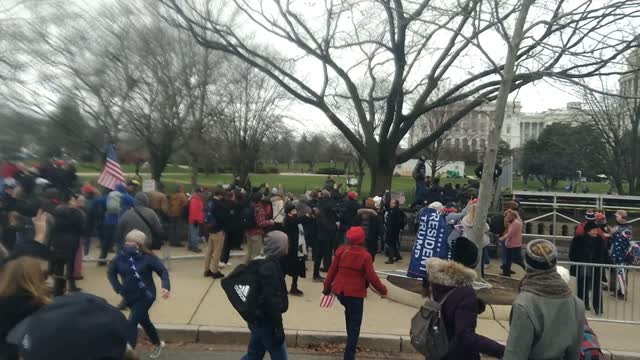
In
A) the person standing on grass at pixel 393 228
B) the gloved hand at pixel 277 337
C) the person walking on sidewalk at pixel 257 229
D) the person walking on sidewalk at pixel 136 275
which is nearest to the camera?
the gloved hand at pixel 277 337

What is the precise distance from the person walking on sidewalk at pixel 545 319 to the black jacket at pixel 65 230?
6.96 m

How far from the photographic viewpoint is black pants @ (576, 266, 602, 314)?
8852 millimetres

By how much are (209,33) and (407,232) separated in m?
8.51

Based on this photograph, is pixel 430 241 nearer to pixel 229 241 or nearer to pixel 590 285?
pixel 590 285

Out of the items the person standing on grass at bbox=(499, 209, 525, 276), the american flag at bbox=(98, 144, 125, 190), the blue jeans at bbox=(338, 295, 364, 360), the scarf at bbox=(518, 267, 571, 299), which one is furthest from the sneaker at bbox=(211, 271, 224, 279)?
the scarf at bbox=(518, 267, 571, 299)

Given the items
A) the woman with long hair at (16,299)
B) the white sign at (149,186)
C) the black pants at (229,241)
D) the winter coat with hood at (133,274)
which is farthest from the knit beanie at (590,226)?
the white sign at (149,186)

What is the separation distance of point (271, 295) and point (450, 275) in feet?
5.45

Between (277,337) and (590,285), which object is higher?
(277,337)

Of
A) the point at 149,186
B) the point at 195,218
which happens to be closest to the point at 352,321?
the point at 195,218

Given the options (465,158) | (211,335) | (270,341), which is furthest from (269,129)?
(270,341)

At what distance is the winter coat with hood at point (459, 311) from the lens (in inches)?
145

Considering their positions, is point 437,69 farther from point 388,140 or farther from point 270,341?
point 270,341

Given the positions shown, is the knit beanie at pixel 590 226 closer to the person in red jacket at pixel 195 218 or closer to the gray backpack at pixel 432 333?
the gray backpack at pixel 432 333

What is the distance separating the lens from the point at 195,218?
41.9 feet
